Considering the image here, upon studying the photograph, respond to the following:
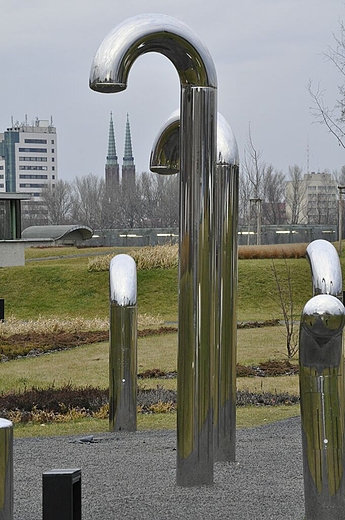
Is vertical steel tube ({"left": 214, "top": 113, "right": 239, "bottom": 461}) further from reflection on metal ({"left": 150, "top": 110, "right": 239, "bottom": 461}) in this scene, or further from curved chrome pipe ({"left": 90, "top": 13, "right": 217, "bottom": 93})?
curved chrome pipe ({"left": 90, "top": 13, "right": 217, "bottom": 93})

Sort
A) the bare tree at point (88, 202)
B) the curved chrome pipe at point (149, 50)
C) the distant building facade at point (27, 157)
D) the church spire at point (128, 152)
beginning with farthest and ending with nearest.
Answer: the church spire at point (128, 152)
the distant building facade at point (27, 157)
the bare tree at point (88, 202)
the curved chrome pipe at point (149, 50)

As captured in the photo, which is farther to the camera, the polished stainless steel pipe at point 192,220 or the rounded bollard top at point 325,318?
the polished stainless steel pipe at point 192,220

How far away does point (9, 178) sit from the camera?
14412 cm

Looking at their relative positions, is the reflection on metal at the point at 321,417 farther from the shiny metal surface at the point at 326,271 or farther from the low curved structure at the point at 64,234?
the low curved structure at the point at 64,234

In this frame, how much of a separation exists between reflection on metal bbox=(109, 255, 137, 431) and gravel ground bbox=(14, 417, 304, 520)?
172 mm

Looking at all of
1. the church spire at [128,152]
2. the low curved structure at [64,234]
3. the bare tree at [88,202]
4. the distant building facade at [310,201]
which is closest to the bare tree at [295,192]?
the distant building facade at [310,201]

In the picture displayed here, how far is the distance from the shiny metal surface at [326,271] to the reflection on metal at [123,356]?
235 cm

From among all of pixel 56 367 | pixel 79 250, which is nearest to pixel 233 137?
pixel 56 367

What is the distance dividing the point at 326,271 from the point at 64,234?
3945 cm

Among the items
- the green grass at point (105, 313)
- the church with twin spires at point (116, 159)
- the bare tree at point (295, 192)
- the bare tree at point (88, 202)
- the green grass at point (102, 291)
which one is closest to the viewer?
the green grass at point (105, 313)

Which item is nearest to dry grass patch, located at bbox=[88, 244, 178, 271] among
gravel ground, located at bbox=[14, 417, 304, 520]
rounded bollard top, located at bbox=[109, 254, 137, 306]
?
rounded bollard top, located at bbox=[109, 254, 137, 306]

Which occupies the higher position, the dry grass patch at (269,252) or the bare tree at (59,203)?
the bare tree at (59,203)

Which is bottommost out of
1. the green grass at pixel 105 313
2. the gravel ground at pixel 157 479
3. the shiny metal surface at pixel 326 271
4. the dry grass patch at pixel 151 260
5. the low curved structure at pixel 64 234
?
the green grass at pixel 105 313

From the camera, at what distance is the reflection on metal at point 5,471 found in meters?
4.07
